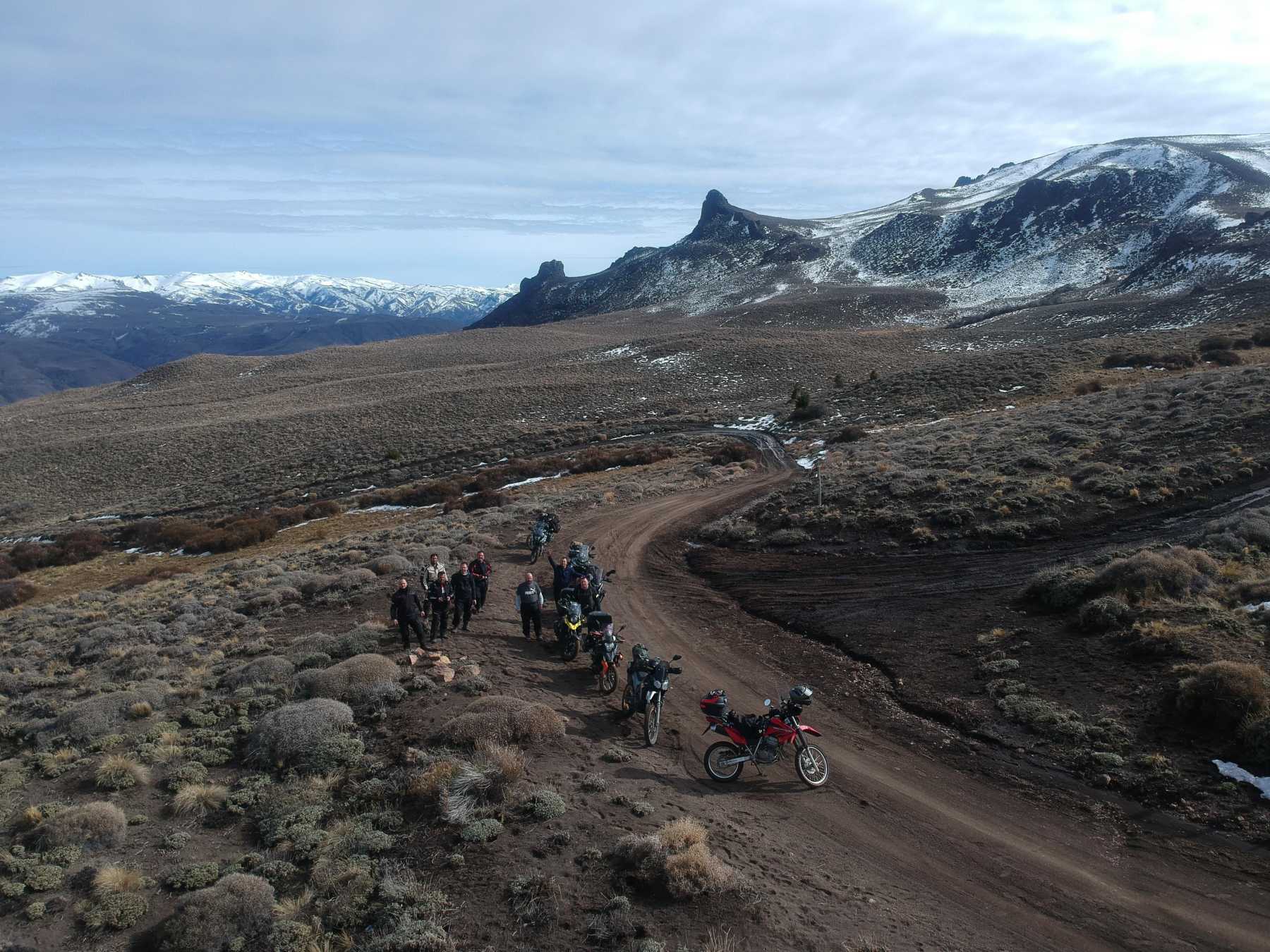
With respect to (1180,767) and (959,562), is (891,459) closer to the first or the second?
(959,562)

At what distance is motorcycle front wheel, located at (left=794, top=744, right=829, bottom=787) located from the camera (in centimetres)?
920

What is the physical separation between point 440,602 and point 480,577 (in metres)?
1.56

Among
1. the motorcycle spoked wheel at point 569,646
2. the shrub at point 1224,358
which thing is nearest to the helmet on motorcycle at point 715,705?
the motorcycle spoked wheel at point 569,646

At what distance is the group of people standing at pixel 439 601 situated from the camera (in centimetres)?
1352

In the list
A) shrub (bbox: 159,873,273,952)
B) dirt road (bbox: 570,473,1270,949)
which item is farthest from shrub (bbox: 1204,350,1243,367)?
shrub (bbox: 159,873,273,952)

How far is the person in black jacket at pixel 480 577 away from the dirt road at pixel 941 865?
5.94 meters

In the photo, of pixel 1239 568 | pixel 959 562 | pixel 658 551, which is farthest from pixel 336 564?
pixel 1239 568

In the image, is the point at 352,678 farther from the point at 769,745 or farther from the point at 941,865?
the point at 941,865

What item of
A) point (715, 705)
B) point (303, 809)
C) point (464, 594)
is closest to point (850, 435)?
point (464, 594)

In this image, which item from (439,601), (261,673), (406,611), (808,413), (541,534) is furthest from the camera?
(808,413)

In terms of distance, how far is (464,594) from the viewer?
14.7m

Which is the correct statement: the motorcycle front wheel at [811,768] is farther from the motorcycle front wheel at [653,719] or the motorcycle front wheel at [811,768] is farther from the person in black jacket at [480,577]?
the person in black jacket at [480,577]

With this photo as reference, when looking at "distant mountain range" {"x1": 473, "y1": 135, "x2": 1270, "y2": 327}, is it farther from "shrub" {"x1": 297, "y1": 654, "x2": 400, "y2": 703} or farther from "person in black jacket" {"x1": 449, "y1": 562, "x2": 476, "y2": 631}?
"shrub" {"x1": 297, "y1": 654, "x2": 400, "y2": 703}

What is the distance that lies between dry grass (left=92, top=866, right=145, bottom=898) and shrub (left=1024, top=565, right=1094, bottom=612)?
14826 mm
